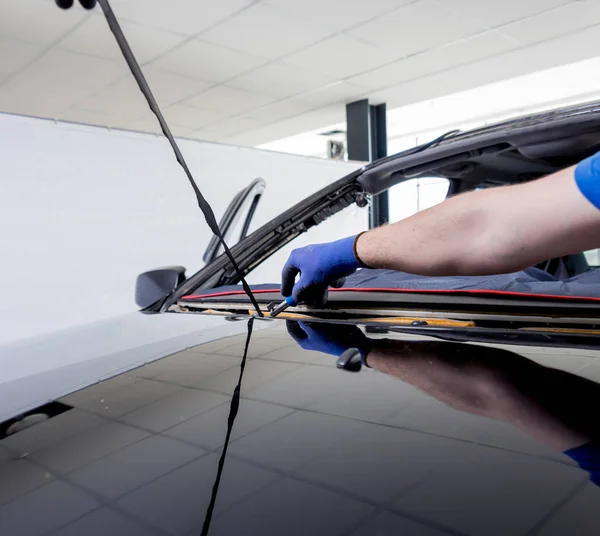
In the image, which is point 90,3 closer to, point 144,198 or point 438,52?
point 144,198

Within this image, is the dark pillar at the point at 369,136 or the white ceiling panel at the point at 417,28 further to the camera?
the dark pillar at the point at 369,136

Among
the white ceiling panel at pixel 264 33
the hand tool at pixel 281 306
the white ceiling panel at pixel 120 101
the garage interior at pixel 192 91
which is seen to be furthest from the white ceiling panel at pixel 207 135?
the hand tool at pixel 281 306

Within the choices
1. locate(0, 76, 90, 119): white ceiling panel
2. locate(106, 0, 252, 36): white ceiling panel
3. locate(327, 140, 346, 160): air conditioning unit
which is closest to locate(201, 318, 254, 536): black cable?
locate(106, 0, 252, 36): white ceiling panel

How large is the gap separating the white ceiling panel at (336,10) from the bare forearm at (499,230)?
351 centimetres

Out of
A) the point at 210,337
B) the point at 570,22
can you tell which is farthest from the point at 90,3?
the point at 570,22

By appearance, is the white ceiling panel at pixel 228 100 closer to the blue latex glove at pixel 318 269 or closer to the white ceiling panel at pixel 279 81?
the white ceiling panel at pixel 279 81

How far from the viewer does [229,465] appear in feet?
1.74

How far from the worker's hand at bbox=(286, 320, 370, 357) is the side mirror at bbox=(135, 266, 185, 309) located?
608mm

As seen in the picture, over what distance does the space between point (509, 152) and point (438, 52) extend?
13.2 ft

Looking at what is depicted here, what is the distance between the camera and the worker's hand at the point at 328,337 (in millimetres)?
901

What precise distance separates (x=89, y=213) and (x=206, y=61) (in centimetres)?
206

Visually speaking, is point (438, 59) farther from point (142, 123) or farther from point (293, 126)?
point (142, 123)

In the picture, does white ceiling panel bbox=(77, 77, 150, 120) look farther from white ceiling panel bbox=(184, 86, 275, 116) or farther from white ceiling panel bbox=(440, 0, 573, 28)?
white ceiling panel bbox=(440, 0, 573, 28)

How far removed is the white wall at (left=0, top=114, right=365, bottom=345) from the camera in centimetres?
351
